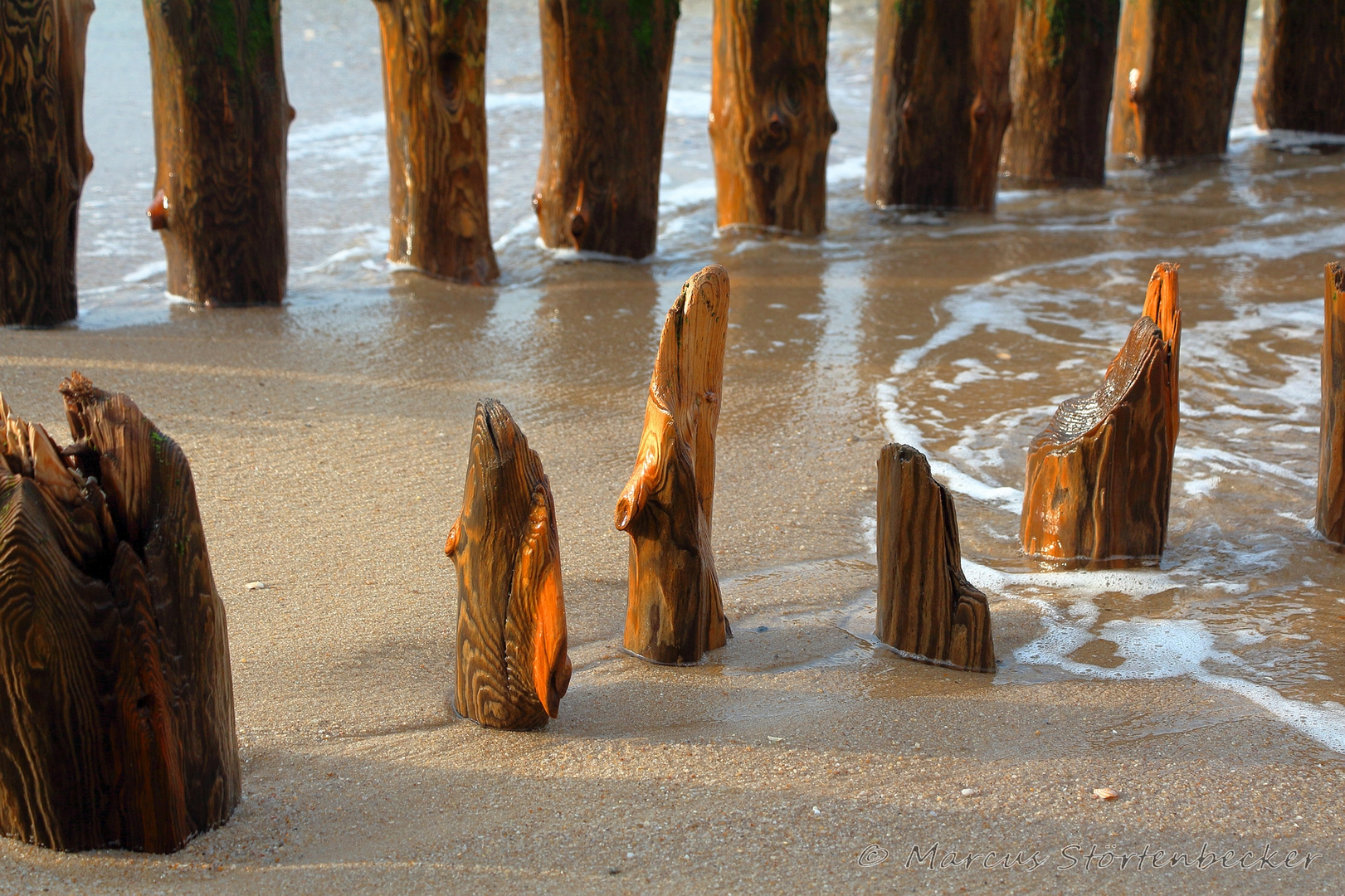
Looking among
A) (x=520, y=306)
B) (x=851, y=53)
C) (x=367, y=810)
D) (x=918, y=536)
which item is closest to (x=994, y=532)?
(x=918, y=536)

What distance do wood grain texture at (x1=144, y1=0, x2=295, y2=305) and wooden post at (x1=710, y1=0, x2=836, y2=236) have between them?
2.67 m

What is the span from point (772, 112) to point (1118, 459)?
4350 mm

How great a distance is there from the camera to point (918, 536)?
114 inches

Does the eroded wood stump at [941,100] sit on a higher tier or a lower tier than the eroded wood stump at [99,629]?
higher

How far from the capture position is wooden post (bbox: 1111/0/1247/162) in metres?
9.34

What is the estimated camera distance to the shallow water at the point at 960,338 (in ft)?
11.1

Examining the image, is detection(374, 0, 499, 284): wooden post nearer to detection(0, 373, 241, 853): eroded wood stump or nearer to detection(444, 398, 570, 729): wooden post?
detection(444, 398, 570, 729): wooden post

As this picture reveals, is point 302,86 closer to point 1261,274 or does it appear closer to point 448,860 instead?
point 1261,274

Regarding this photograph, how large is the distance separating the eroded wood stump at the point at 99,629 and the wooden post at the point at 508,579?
58 centimetres

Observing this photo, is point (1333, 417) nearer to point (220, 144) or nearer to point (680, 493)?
point (680, 493)

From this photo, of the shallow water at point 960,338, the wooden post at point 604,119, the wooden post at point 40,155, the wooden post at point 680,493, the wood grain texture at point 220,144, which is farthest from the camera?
the wooden post at point 604,119

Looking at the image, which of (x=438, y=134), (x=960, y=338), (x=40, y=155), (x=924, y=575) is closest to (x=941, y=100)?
(x=960, y=338)

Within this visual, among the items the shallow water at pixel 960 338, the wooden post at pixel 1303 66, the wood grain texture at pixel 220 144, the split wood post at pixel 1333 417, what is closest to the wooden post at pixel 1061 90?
the shallow water at pixel 960 338

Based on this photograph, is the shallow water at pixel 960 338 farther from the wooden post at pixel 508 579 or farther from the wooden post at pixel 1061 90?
the wooden post at pixel 508 579
